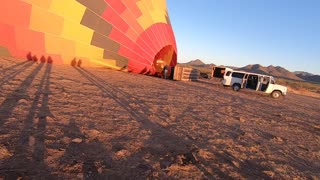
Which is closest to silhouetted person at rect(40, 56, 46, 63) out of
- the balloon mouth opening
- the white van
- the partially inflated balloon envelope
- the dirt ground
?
the partially inflated balloon envelope

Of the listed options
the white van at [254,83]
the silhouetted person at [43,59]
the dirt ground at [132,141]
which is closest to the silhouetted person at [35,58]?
the silhouetted person at [43,59]

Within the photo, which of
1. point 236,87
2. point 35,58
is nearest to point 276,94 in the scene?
point 236,87

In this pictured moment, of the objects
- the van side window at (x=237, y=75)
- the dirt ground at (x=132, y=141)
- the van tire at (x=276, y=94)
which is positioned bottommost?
the dirt ground at (x=132, y=141)

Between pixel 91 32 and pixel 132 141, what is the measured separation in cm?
880

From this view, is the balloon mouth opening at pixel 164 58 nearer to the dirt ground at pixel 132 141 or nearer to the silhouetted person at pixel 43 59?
the silhouetted person at pixel 43 59

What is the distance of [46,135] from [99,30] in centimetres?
906

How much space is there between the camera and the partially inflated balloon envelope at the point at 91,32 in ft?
33.5

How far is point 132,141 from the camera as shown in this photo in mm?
4449

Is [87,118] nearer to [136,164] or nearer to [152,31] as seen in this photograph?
[136,164]

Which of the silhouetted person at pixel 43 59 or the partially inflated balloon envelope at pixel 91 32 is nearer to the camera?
the partially inflated balloon envelope at pixel 91 32

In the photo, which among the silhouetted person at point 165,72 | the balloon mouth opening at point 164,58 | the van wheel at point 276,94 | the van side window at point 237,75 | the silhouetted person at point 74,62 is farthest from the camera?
the van side window at point 237,75

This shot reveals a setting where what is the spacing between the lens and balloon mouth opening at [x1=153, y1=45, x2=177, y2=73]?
16069 mm

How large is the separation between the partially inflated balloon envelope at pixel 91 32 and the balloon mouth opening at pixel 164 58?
0.02m

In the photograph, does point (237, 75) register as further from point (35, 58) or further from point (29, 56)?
point (29, 56)
